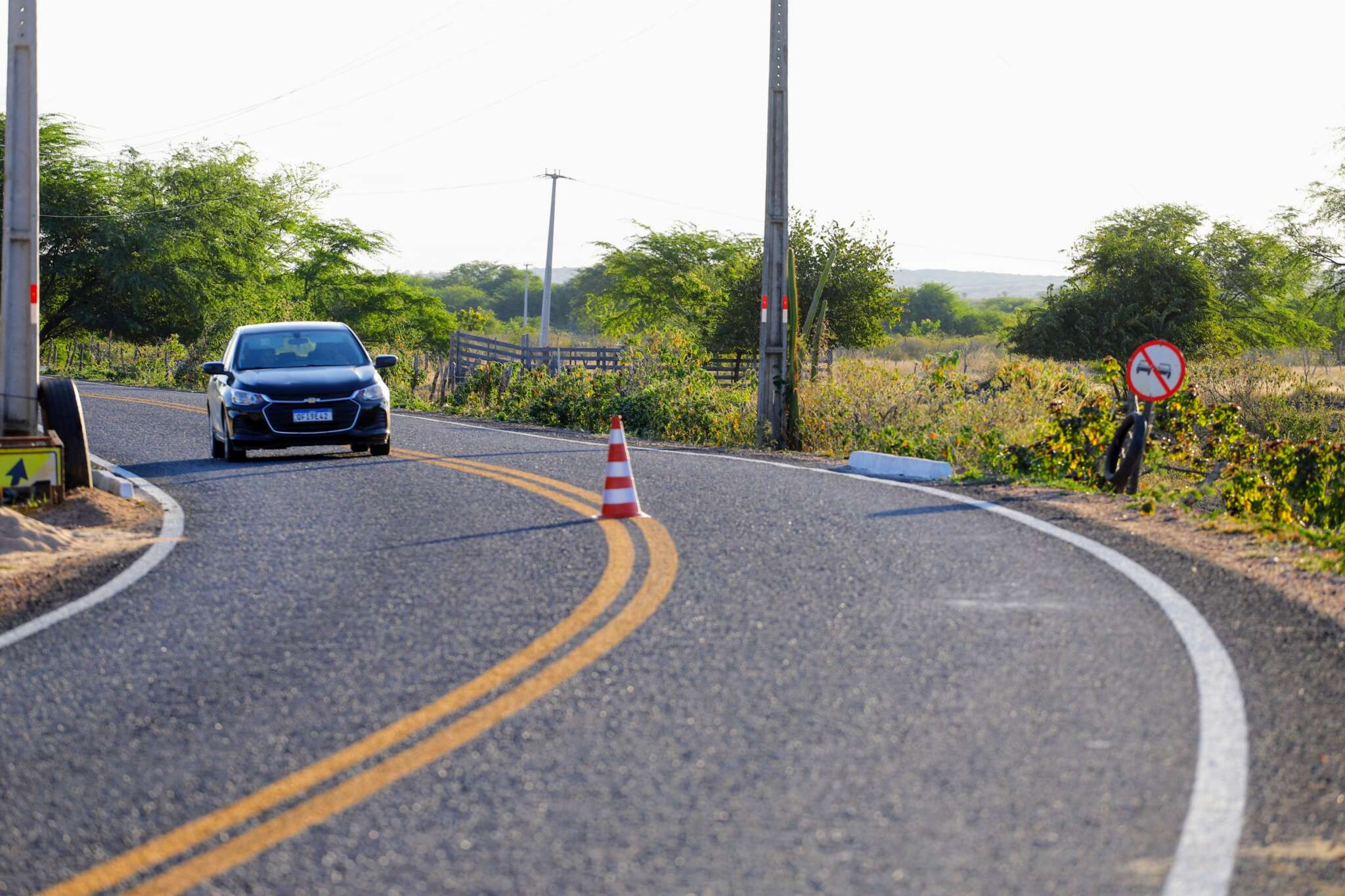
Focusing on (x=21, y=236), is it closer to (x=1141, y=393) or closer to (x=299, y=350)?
(x=299, y=350)

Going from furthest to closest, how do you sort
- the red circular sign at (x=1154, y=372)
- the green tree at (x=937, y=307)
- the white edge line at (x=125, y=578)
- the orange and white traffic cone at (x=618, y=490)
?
the green tree at (x=937, y=307)
the red circular sign at (x=1154, y=372)
the orange and white traffic cone at (x=618, y=490)
the white edge line at (x=125, y=578)

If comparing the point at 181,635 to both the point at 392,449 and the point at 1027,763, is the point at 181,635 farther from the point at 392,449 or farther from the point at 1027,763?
the point at 392,449

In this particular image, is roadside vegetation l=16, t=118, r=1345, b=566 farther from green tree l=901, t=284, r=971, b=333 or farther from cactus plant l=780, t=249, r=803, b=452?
green tree l=901, t=284, r=971, b=333

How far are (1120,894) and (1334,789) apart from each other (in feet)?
4.14

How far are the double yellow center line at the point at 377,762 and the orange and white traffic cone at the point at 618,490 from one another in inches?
93.2

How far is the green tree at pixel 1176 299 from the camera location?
46.2 m

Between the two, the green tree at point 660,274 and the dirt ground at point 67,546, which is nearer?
the dirt ground at point 67,546

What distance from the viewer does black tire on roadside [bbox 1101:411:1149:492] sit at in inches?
469

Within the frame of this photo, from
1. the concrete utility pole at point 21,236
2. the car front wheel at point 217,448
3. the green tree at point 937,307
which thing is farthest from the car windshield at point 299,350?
the green tree at point 937,307

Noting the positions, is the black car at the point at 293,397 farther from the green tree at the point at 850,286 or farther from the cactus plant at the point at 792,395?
the green tree at the point at 850,286

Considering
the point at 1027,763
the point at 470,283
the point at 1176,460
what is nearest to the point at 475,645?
the point at 1027,763

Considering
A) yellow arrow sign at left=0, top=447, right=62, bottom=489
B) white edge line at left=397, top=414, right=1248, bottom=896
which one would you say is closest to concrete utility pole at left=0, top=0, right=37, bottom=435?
yellow arrow sign at left=0, top=447, right=62, bottom=489

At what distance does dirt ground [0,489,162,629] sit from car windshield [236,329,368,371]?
13.2 ft

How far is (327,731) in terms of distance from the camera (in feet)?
15.4
